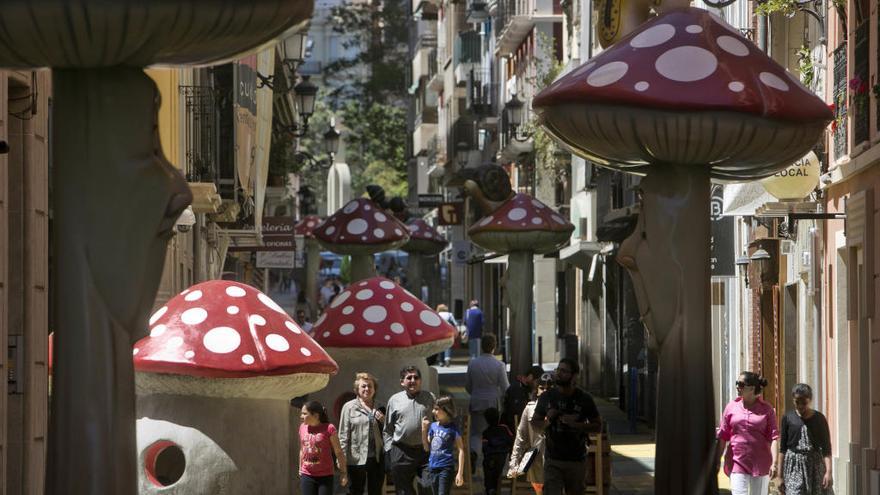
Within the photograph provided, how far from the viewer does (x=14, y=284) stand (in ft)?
49.8

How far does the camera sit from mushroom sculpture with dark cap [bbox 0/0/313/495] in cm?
885

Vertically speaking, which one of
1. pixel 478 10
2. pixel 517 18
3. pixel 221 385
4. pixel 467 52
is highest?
pixel 478 10

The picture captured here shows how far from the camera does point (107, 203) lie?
8.98m

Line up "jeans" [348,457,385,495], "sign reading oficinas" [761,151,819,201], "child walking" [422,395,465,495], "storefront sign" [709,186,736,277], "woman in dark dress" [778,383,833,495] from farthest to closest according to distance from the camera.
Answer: "storefront sign" [709,186,736,277]
"sign reading oficinas" [761,151,819,201]
"jeans" [348,457,385,495]
"child walking" [422,395,465,495]
"woman in dark dress" [778,383,833,495]

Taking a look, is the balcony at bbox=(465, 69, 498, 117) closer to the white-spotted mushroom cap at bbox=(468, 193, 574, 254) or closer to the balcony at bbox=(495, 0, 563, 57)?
the balcony at bbox=(495, 0, 563, 57)

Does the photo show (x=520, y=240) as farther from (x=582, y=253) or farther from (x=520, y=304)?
(x=582, y=253)

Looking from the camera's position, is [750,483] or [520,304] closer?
[750,483]

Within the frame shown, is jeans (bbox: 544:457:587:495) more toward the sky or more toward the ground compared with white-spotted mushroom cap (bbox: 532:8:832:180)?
more toward the ground

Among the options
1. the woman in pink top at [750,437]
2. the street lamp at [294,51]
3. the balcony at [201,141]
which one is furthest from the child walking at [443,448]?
the street lamp at [294,51]

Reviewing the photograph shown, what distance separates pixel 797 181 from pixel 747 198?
4.56 ft

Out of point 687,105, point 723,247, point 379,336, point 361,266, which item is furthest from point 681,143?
point 361,266

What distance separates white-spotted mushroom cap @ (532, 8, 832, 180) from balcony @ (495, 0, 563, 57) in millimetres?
40301

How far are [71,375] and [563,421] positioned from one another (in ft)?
26.4

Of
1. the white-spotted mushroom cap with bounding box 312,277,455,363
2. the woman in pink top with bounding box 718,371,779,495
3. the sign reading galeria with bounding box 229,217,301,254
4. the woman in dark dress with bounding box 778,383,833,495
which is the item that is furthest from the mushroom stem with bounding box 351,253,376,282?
the woman in dark dress with bounding box 778,383,833,495
